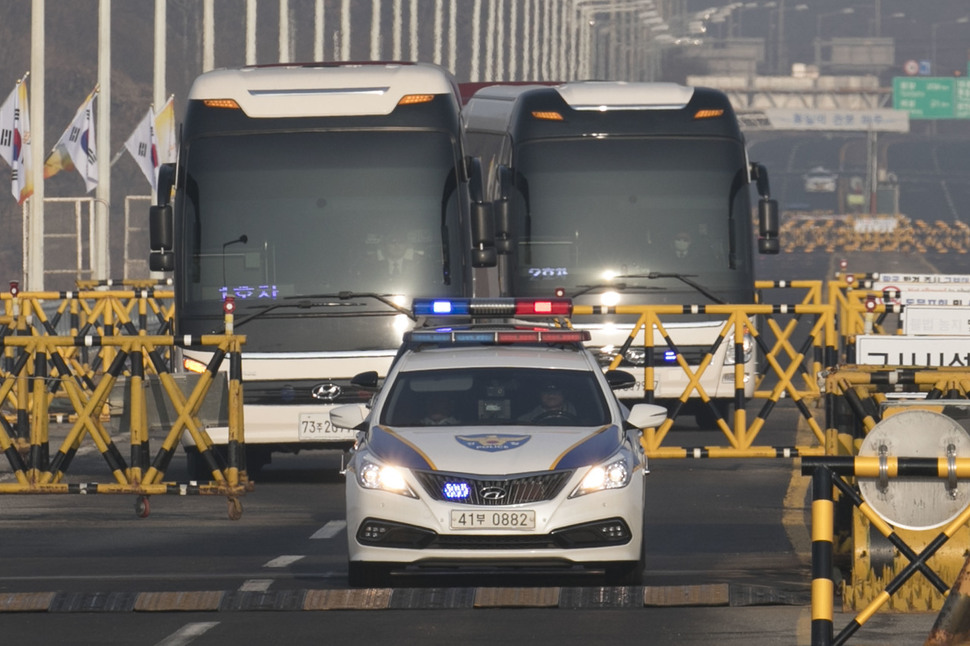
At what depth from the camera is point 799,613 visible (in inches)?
417

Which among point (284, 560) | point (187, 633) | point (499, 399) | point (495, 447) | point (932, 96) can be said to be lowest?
point (284, 560)

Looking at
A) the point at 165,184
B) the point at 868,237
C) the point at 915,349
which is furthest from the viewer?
the point at 868,237

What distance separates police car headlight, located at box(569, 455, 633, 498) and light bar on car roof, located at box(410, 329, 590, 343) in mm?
1887

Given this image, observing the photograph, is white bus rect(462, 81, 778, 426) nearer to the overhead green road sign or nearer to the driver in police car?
the driver in police car

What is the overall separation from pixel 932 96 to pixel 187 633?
134536 mm

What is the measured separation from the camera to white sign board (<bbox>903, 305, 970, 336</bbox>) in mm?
18594

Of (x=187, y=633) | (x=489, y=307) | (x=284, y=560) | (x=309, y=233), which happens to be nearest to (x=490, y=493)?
(x=187, y=633)

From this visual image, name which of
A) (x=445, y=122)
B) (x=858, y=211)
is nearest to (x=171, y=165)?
(x=445, y=122)

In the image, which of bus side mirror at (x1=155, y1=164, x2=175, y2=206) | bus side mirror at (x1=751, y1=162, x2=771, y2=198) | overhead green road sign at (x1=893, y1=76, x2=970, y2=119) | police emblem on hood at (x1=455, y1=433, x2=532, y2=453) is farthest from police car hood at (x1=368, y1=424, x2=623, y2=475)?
overhead green road sign at (x1=893, y1=76, x2=970, y2=119)

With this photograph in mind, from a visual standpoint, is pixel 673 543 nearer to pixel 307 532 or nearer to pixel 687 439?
pixel 307 532

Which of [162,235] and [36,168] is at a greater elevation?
[36,168]

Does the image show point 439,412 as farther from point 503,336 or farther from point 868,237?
point 868,237

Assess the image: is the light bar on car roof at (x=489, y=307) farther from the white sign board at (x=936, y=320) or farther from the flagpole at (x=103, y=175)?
the flagpole at (x=103, y=175)

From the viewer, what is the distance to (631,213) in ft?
70.3
